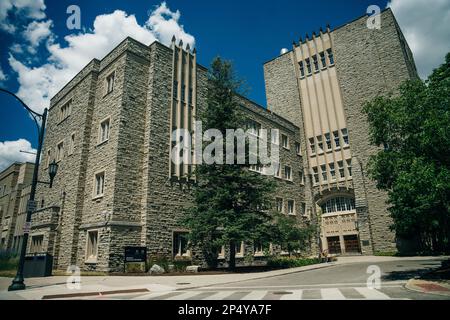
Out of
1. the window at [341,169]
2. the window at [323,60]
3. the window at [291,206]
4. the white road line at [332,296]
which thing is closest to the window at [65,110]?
the window at [291,206]

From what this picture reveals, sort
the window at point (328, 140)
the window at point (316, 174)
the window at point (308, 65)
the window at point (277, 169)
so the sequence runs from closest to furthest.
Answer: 1. the window at point (277, 169)
2. the window at point (328, 140)
3. the window at point (316, 174)
4. the window at point (308, 65)

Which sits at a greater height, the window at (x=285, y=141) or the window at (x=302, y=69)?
the window at (x=302, y=69)

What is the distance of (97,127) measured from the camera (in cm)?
2188

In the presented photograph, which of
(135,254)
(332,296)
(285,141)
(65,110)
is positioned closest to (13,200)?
(65,110)

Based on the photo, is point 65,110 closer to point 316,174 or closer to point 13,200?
point 13,200

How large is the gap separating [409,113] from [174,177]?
1465 centimetres

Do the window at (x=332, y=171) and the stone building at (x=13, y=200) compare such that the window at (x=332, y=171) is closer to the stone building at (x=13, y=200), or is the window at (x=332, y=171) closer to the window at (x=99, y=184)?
the window at (x=99, y=184)

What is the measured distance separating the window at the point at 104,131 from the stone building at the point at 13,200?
59.3ft

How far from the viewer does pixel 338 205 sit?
34.1m

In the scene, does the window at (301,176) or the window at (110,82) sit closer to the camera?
the window at (110,82)

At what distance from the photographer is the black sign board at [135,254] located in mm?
16500

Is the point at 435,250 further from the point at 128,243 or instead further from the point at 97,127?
the point at 97,127

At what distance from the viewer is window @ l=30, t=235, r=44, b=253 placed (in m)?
21.7

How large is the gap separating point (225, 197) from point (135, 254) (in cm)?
622
